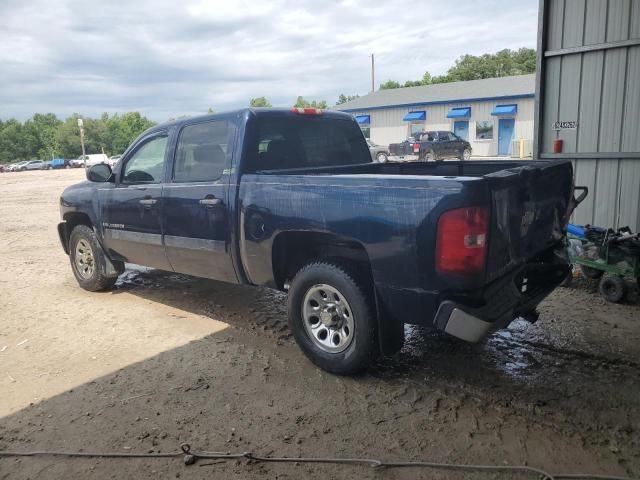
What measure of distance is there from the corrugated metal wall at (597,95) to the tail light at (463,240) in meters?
4.46

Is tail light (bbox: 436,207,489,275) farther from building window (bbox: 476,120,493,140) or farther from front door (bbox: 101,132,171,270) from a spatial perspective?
building window (bbox: 476,120,493,140)

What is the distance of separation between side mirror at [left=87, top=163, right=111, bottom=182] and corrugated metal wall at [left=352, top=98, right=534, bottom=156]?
30.2 metres

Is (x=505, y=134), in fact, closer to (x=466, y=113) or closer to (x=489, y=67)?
(x=466, y=113)

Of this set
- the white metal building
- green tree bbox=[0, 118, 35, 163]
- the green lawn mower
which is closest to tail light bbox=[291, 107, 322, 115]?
the green lawn mower

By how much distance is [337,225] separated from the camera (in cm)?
355

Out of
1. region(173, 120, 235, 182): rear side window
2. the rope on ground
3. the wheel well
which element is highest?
region(173, 120, 235, 182): rear side window

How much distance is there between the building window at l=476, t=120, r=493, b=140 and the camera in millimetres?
34000

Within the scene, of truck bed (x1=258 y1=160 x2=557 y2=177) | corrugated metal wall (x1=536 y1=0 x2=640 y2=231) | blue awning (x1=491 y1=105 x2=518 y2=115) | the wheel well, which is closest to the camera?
the wheel well

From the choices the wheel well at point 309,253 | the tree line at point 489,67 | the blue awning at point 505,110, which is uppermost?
the tree line at point 489,67

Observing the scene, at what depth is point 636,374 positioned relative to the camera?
3.76 meters

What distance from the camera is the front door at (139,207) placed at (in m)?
5.10

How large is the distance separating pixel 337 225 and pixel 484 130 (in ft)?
110

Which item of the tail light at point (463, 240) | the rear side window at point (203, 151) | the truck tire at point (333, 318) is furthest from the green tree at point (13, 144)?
the tail light at point (463, 240)

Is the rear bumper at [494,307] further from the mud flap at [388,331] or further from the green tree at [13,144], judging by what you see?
the green tree at [13,144]
